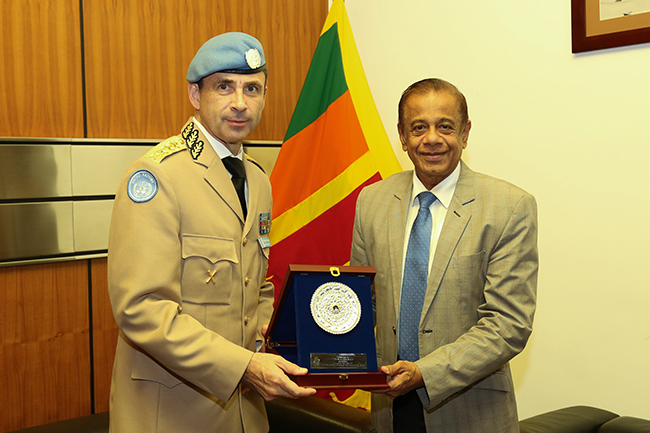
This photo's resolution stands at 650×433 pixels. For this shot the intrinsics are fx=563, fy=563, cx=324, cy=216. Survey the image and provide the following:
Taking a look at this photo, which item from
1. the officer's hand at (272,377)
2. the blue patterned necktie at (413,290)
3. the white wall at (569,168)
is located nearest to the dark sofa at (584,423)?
the white wall at (569,168)

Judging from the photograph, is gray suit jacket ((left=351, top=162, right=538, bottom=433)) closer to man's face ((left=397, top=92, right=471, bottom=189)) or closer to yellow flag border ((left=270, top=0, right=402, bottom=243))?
man's face ((left=397, top=92, right=471, bottom=189))

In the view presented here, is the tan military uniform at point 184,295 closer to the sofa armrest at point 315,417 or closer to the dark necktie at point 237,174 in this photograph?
the dark necktie at point 237,174

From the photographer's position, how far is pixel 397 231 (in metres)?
1.65

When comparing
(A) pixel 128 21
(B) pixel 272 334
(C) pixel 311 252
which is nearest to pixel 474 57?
(C) pixel 311 252

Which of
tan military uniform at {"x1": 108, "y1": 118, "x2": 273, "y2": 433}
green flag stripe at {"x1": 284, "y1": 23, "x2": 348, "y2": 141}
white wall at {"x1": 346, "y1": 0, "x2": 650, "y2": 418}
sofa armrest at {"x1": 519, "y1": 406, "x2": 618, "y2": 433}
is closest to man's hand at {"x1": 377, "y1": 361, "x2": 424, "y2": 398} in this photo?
tan military uniform at {"x1": 108, "y1": 118, "x2": 273, "y2": 433}

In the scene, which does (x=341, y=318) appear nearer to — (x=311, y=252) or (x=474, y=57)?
(x=311, y=252)

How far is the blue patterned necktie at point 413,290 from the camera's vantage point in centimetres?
157

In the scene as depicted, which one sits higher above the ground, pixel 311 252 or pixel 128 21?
pixel 128 21

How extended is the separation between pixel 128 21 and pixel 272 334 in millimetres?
1854

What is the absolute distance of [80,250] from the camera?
2539 millimetres

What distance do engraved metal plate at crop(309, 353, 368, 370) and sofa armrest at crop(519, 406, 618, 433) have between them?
3.35 ft

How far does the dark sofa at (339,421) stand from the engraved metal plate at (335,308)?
78 centimetres

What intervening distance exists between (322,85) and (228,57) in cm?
163

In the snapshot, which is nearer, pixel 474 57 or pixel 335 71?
pixel 474 57
